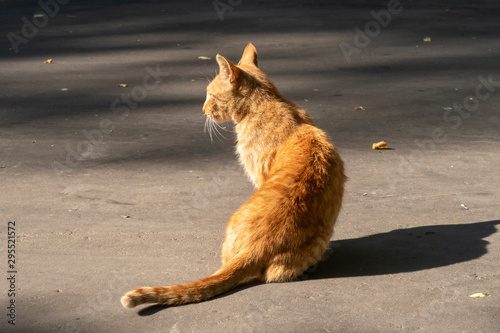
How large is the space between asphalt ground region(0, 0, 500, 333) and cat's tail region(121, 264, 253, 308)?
0.19ft

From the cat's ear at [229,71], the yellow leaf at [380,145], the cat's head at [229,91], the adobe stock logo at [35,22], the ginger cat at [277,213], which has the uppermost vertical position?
the cat's ear at [229,71]

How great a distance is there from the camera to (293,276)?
454 centimetres

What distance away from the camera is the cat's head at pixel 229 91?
5195 mm

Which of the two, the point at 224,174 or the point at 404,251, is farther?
the point at 224,174

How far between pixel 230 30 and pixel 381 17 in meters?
2.95

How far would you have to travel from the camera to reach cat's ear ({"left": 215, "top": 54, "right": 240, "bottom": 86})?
5113mm
